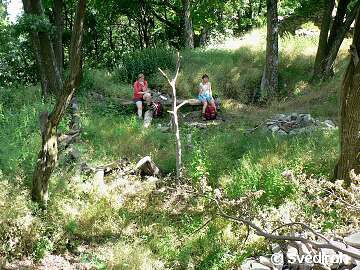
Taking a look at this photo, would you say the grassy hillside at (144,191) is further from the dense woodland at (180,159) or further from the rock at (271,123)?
the rock at (271,123)

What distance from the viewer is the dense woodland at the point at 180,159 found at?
19.3 feet

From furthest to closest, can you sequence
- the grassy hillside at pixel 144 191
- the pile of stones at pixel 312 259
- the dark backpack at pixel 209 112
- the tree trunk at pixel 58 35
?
the tree trunk at pixel 58 35
the dark backpack at pixel 209 112
the grassy hillside at pixel 144 191
the pile of stones at pixel 312 259

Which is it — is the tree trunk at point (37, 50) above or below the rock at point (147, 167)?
above

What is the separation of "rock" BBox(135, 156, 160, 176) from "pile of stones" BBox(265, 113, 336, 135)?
3.05m

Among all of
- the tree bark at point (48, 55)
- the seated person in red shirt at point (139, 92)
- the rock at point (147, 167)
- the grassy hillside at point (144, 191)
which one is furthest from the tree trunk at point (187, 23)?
the rock at point (147, 167)

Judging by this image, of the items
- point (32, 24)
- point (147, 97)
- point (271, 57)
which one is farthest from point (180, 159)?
point (271, 57)

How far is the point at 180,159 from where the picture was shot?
7809 mm

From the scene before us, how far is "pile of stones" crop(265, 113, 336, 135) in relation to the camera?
9609 mm

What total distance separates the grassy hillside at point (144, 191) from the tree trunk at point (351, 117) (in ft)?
2.03

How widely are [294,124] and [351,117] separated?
3.43m

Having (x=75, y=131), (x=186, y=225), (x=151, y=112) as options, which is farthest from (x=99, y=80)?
(x=186, y=225)

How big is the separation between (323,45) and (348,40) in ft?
10.2

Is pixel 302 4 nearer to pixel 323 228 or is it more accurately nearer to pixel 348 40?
pixel 348 40

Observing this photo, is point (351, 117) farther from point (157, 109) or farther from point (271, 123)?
point (157, 109)
